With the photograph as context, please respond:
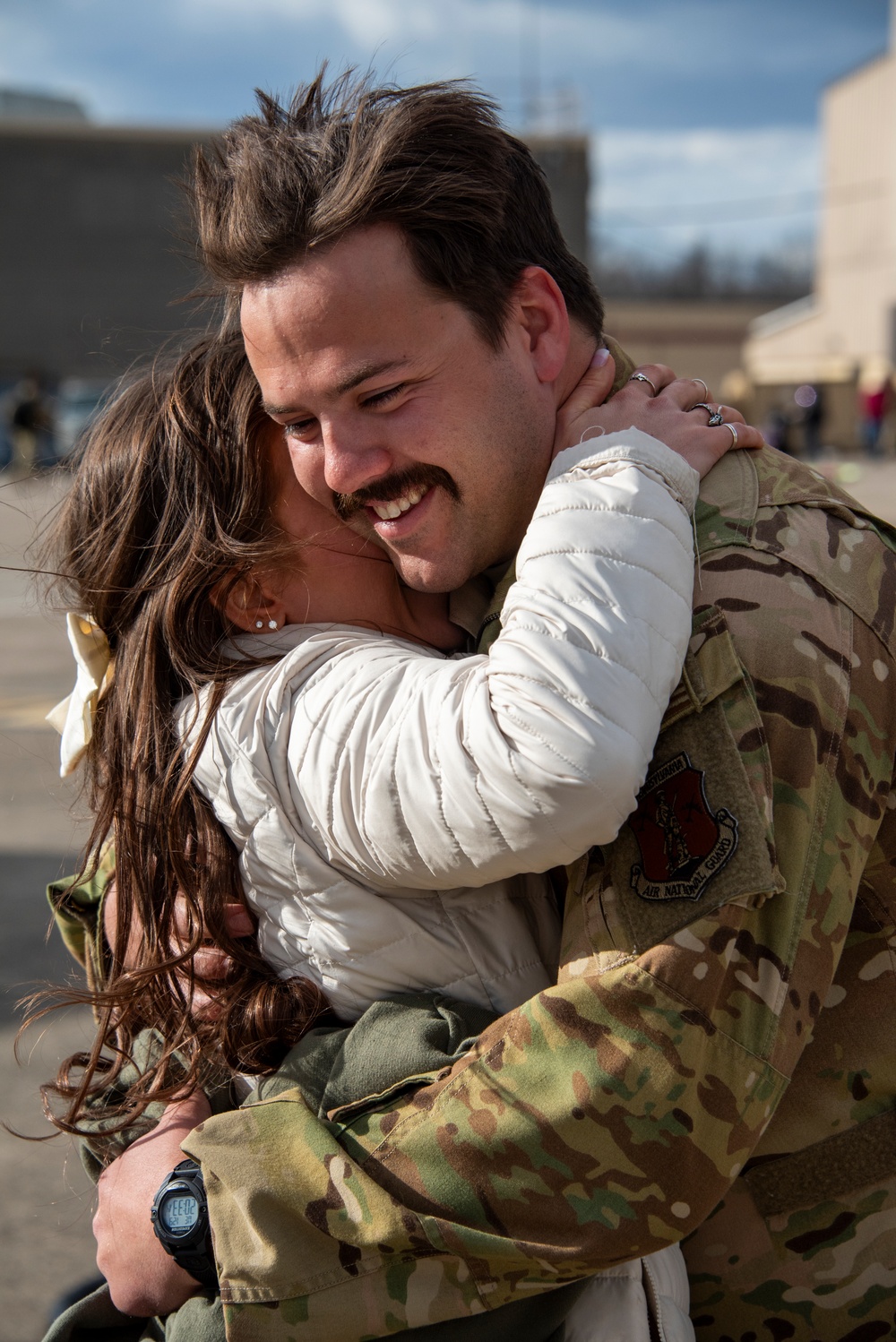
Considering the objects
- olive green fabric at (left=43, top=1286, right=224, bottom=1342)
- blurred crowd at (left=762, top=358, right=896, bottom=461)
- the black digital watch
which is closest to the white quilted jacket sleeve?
the black digital watch

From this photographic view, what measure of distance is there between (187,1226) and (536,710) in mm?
839

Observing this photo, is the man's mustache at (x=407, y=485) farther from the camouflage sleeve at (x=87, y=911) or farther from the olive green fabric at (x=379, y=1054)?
the camouflage sleeve at (x=87, y=911)

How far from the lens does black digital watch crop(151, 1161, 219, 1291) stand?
166cm

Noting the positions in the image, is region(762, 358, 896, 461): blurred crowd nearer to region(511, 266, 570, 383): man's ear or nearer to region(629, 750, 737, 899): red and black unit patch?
region(511, 266, 570, 383): man's ear

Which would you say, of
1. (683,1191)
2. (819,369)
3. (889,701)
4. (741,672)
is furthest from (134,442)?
(819,369)

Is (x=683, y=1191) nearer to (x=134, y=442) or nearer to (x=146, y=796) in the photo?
(x=146, y=796)

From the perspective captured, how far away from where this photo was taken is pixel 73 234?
1556 inches

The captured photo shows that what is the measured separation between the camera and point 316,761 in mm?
1655

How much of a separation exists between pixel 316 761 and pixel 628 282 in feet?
208

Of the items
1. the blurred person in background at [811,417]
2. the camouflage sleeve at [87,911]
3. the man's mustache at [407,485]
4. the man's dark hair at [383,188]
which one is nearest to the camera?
the man's dark hair at [383,188]

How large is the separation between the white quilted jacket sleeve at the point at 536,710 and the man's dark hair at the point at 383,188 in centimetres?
36

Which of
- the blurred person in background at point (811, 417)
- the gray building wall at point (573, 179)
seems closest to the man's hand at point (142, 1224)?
the blurred person in background at point (811, 417)

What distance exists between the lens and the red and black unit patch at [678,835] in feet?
4.75

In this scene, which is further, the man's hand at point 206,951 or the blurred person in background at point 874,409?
the blurred person in background at point 874,409
